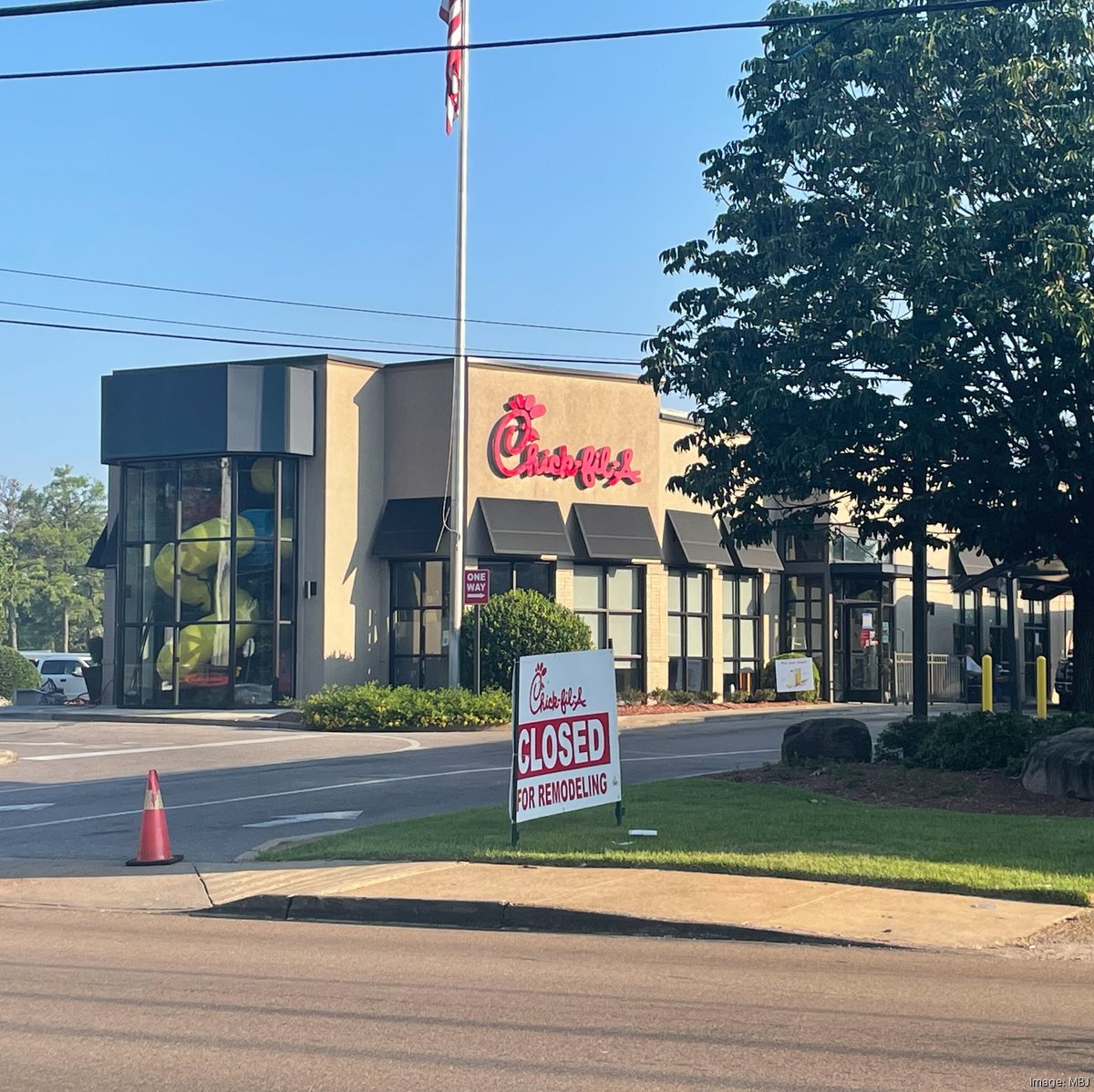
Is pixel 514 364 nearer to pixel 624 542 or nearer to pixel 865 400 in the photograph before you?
pixel 624 542

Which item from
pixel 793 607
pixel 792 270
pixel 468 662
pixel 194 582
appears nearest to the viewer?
→ pixel 792 270

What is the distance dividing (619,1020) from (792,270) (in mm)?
12755

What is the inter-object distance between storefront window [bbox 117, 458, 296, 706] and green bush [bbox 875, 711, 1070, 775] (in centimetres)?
1905

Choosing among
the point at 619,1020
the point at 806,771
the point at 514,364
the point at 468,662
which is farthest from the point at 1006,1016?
the point at 514,364

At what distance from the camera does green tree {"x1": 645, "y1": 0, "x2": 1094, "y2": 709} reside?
52.5 ft

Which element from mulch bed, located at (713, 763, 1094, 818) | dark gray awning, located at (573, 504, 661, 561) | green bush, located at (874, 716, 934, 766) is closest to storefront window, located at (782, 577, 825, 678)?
dark gray awning, located at (573, 504, 661, 561)

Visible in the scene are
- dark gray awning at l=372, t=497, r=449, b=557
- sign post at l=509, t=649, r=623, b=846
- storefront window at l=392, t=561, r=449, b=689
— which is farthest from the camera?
storefront window at l=392, t=561, r=449, b=689

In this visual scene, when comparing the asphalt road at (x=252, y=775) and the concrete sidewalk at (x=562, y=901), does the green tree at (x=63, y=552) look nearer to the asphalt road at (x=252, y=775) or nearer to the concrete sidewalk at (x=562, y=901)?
the asphalt road at (x=252, y=775)

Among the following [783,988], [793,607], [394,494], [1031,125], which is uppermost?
[1031,125]

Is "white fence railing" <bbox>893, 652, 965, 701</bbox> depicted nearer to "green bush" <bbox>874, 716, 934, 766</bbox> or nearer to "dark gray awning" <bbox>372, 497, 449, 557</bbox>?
"dark gray awning" <bbox>372, 497, 449, 557</bbox>

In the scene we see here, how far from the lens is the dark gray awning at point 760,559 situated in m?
38.0

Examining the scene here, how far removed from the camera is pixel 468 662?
30.5 meters

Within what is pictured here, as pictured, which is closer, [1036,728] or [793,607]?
[1036,728]

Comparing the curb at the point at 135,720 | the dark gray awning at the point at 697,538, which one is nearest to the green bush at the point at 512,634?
the curb at the point at 135,720
